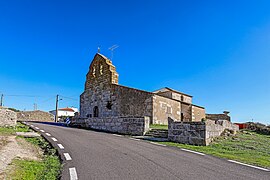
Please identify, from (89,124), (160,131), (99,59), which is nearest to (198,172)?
(160,131)

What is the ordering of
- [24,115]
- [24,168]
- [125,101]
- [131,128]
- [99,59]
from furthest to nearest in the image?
[24,115] < [99,59] < [125,101] < [131,128] < [24,168]

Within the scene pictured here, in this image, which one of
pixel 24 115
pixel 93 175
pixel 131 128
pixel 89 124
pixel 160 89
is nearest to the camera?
pixel 93 175

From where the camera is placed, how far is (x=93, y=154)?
7258mm

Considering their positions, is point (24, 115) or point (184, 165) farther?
point (24, 115)

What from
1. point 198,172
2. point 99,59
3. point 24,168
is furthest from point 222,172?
point 99,59

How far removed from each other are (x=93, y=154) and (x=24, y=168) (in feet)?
7.64

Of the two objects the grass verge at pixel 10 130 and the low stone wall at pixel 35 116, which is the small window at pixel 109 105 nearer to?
the grass verge at pixel 10 130

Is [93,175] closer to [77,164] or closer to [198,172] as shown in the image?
[77,164]

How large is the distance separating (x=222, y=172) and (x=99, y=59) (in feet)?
84.1

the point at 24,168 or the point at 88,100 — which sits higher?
the point at 88,100

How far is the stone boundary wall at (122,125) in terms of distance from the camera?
15453 mm

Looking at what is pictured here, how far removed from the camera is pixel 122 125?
16.8m

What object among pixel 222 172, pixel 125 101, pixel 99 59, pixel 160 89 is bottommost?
pixel 222 172

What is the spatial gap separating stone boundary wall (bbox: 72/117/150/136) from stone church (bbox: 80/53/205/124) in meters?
3.99
